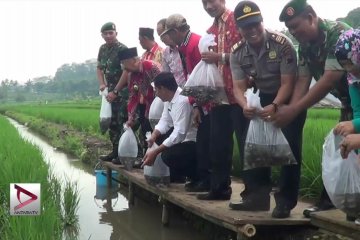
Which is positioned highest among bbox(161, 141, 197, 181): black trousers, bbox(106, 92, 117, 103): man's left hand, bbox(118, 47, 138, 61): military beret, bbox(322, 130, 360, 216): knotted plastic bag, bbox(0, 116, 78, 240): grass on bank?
bbox(118, 47, 138, 61): military beret

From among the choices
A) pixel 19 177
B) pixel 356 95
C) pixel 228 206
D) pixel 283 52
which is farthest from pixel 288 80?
pixel 19 177

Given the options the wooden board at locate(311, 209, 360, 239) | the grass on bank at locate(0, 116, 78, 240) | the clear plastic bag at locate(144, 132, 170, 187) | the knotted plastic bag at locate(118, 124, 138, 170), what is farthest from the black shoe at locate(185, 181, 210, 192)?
the wooden board at locate(311, 209, 360, 239)

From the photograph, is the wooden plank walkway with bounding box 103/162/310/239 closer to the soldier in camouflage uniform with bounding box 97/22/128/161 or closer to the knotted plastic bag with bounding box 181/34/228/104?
the knotted plastic bag with bounding box 181/34/228/104

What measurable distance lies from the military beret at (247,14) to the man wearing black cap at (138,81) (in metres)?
1.94

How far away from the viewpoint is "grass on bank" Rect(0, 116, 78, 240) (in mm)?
2752

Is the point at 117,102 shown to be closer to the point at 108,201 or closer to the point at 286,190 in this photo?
the point at 108,201

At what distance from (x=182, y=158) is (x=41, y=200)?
1119 millimetres

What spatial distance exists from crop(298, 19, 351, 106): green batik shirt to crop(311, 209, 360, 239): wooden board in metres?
0.58

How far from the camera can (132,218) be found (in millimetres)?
4516

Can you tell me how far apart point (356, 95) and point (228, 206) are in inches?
49.7

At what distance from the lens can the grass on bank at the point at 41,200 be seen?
9.03 feet

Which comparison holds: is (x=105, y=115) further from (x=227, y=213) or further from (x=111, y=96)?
(x=227, y=213)

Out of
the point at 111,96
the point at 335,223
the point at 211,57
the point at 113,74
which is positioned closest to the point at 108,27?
the point at 113,74

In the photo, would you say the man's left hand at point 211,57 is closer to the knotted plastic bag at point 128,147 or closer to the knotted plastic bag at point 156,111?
the knotted plastic bag at point 156,111
